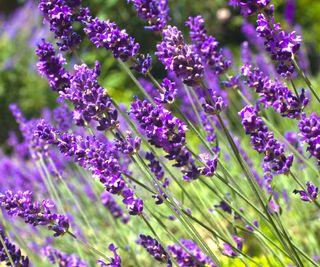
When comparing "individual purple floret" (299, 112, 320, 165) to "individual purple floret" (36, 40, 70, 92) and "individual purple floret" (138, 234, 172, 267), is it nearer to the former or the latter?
"individual purple floret" (138, 234, 172, 267)

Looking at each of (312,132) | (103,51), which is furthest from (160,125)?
(103,51)

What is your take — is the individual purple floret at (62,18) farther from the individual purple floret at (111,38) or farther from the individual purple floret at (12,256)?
the individual purple floret at (12,256)

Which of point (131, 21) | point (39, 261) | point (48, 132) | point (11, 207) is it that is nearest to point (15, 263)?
point (11, 207)

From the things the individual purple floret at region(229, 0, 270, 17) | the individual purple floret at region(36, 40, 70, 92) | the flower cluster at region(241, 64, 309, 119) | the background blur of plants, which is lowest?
the flower cluster at region(241, 64, 309, 119)

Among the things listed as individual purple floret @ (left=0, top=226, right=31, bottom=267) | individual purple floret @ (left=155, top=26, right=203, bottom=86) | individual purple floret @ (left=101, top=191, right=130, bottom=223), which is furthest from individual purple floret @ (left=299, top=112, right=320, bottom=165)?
individual purple floret @ (left=101, top=191, right=130, bottom=223)

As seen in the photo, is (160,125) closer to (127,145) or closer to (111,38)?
(127,145)

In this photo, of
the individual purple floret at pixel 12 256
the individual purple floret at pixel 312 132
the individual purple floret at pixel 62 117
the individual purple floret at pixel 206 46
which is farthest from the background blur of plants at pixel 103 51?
the individual purple floret at pixel 312 132

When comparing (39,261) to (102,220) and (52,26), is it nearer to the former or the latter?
(102,220)
